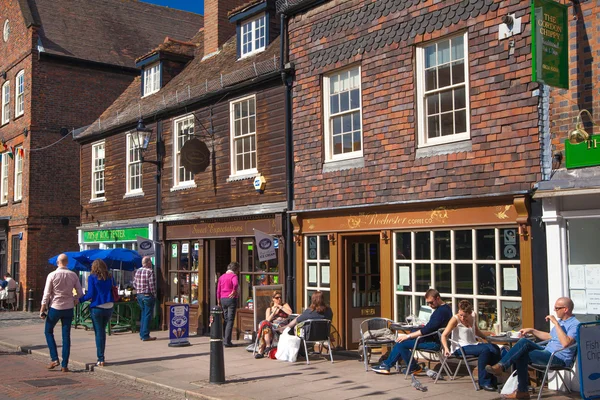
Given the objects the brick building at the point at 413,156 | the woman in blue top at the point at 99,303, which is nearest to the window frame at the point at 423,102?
the brick building at the point at 413,156

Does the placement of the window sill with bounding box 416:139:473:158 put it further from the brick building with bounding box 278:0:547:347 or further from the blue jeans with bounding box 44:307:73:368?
the blue jeans with bounding box 44:307:73:368

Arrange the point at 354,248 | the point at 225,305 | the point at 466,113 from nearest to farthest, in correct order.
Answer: the point at 466,113 → the point at 354,248 → the point at 225,305

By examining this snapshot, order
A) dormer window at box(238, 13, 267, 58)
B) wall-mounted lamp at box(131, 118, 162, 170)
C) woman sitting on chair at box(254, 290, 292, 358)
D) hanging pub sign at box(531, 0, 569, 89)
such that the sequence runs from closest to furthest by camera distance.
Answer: hanging pub sign at box(531, 0, 569, 89) → woman sitting on chair at box(254, 290, 292, 358) → dormer window at box(238, 13, 267, 58) → wall-mounted lamp at box(131, 118, 162, 170)

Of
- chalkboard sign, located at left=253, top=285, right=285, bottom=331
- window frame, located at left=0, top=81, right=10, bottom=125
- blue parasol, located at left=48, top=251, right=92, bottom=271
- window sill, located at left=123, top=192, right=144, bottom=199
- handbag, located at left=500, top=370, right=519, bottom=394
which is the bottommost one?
handbag, located at left=500, top=370, right=519, bottom=394

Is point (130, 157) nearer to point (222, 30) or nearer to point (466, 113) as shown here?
point (222, 30)

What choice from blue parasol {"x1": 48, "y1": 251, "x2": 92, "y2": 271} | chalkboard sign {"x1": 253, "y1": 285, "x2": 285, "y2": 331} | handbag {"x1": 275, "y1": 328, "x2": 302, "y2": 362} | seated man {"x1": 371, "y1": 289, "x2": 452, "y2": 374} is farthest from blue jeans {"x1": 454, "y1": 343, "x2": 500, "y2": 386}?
blue parasol {"x1": 48, "y1": 251, "x2": 92, "y2": 271}

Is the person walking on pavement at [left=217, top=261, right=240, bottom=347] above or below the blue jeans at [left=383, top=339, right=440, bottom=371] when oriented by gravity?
above

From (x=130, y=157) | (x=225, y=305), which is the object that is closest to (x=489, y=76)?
(x=225, y=305)

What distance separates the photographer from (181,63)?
20750 millimetres

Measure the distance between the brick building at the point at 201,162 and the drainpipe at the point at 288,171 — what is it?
0.61 ft

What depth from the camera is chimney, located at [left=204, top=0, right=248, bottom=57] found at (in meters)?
19.4

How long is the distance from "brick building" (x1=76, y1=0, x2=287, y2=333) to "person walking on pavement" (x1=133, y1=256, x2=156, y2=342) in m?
1.22

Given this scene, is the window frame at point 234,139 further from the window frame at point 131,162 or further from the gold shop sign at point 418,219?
the window frame at point 131,162

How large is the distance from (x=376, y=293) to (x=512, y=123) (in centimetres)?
470
